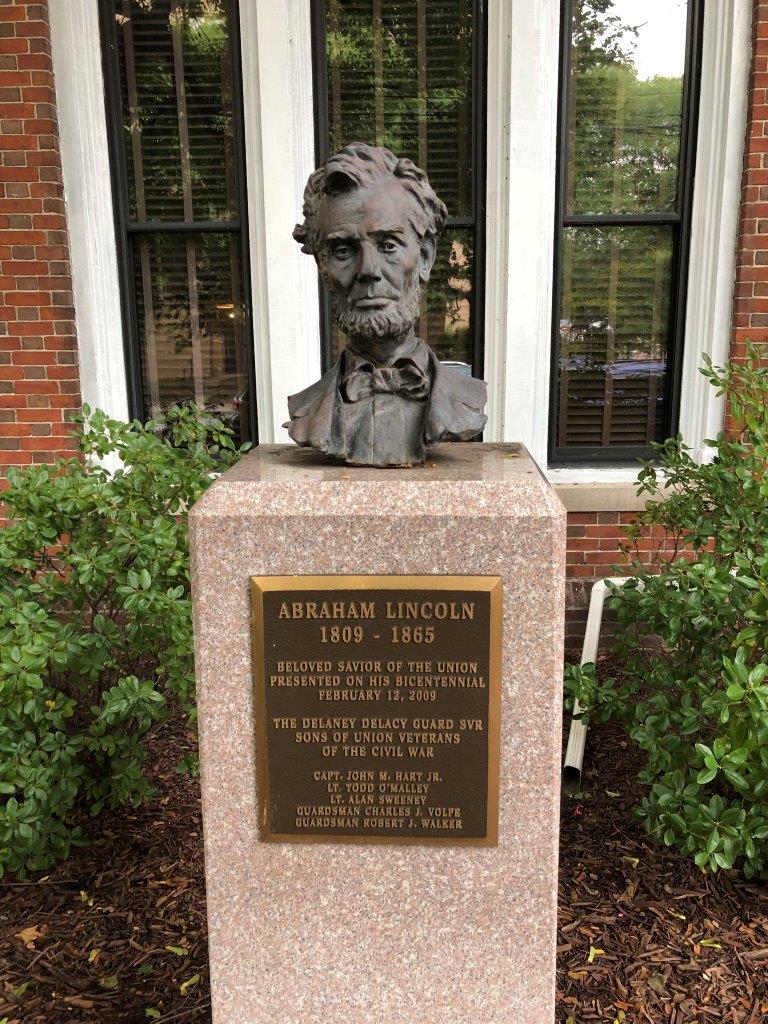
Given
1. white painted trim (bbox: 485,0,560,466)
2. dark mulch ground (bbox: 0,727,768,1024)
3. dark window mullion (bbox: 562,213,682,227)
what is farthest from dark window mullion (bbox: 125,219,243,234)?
dark mulch ground (bbox: 0,727,768,1024)

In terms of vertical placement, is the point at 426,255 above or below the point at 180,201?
below

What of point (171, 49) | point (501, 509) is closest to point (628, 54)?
point (171, 49)

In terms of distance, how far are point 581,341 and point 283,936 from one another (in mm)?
3941

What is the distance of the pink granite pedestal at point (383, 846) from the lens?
204 cm

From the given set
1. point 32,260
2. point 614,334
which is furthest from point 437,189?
point 32,260

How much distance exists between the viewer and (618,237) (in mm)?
4953

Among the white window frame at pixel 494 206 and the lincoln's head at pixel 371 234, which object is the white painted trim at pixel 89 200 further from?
the lincoln's head at pixel 371 234

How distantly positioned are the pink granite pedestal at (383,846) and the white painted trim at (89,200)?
9.55 feet

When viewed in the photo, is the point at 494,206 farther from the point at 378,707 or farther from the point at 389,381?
the point at 378,707

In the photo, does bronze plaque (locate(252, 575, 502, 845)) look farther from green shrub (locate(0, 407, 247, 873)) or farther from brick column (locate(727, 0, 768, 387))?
brick column (locate(727, 0, 768, 387))

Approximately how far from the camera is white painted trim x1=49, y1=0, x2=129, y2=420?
4.47 m

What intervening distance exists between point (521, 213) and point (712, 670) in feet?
9.11

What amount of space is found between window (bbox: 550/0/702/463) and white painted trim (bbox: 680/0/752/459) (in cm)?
11

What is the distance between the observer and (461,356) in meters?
5.08
